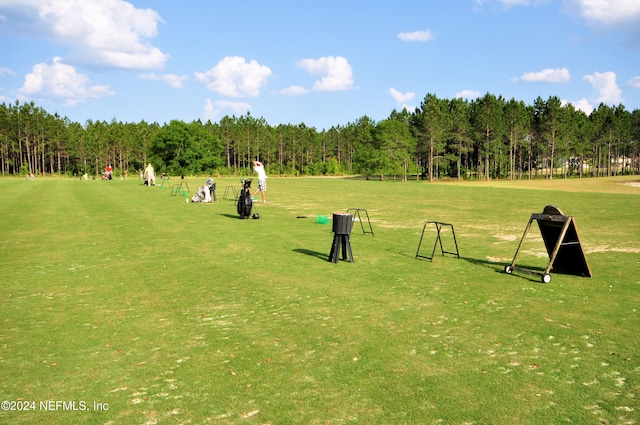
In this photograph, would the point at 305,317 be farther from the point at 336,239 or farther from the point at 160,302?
the point at 336,239

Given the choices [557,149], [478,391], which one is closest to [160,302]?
[478,391]

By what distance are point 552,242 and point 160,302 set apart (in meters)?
8.27

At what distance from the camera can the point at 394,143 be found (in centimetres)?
8900

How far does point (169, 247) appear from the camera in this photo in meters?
13.3

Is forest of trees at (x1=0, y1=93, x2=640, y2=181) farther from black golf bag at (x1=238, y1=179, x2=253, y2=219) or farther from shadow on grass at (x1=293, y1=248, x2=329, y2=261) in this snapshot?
shadow on grass at (x1=293, y1=248, x2=329, y2=261)

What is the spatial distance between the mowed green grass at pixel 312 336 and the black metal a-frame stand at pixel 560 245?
0.26 meters

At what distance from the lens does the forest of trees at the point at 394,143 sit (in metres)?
91.7

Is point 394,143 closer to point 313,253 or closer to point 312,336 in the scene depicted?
point 313,253

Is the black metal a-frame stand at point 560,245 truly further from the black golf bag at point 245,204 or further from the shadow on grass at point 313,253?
the black golf bag at point 245,204

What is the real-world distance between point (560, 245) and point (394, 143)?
267ft

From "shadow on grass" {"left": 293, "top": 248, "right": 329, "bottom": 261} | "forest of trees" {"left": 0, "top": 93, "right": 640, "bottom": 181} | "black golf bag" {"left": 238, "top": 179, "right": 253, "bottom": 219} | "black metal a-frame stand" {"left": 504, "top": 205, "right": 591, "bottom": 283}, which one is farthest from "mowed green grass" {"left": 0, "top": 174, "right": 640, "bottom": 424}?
"forest of trees" {"left": 0, "top": 93, "right": 640, "bottom": 181}

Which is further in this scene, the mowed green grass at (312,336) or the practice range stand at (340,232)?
the practice range stand at (340,232)

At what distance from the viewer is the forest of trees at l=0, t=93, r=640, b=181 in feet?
301

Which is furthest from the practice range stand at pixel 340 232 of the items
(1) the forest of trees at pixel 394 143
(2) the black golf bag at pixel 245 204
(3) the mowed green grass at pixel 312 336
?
(1) the forest of trees at pixel 394 143
